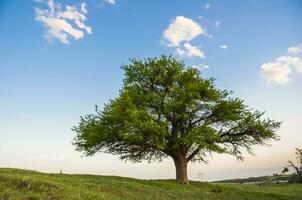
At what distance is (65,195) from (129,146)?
2458 centimetres

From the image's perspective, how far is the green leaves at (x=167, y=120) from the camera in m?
40.4

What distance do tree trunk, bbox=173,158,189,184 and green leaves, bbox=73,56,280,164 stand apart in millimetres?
668

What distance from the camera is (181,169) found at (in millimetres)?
43938

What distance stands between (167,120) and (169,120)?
248 mm

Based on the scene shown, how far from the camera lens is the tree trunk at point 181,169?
43438 millimetres

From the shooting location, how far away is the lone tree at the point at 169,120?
1596 inches

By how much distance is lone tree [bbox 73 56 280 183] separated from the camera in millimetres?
40531

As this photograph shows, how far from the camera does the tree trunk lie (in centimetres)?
4344

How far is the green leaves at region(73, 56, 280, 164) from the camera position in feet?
133

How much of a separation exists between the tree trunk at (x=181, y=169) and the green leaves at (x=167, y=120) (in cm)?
67

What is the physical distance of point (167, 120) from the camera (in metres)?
43.2

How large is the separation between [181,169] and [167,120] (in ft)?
18.0

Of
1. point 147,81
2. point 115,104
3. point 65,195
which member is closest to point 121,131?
point 115,104

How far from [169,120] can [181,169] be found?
5.41 m
